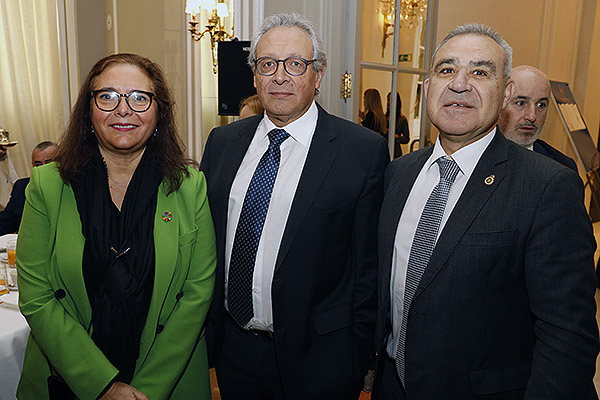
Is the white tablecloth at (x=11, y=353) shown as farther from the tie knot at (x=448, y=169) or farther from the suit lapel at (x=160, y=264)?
the tie knot at (x=448, y=169)

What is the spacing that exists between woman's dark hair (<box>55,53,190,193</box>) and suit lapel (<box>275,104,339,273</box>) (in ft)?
1.33

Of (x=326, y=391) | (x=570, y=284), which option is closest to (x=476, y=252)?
(x=570, y=284)

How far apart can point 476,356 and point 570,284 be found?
1.03ft

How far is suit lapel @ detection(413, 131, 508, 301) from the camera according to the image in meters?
1.36

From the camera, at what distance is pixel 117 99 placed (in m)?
1.62

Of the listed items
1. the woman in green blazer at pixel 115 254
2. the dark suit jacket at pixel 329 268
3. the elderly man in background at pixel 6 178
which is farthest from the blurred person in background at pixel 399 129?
the elderly man in background at pixel 6 178

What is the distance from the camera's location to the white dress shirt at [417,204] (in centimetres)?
147

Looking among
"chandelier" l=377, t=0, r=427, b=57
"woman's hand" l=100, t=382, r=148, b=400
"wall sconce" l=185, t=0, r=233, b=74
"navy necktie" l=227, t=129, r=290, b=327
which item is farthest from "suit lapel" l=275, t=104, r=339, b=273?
"wall sconce" l=185, t=0, r=233, b=74

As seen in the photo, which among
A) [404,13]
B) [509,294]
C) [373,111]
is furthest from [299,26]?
[404,13]

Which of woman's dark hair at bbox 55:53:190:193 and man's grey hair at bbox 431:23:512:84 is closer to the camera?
man's grey hair at bbox 431:23:512:84

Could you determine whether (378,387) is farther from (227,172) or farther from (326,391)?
(227,172)

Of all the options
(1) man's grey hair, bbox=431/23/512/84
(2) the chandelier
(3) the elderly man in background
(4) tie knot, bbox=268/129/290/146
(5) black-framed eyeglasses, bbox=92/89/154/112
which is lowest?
(3) the elderly man in background

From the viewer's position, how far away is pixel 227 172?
6.18ft

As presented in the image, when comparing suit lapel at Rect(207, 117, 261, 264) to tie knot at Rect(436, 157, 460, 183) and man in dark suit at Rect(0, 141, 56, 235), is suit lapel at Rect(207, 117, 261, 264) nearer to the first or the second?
tie knot at Rect(436, 157, 460, 183)
